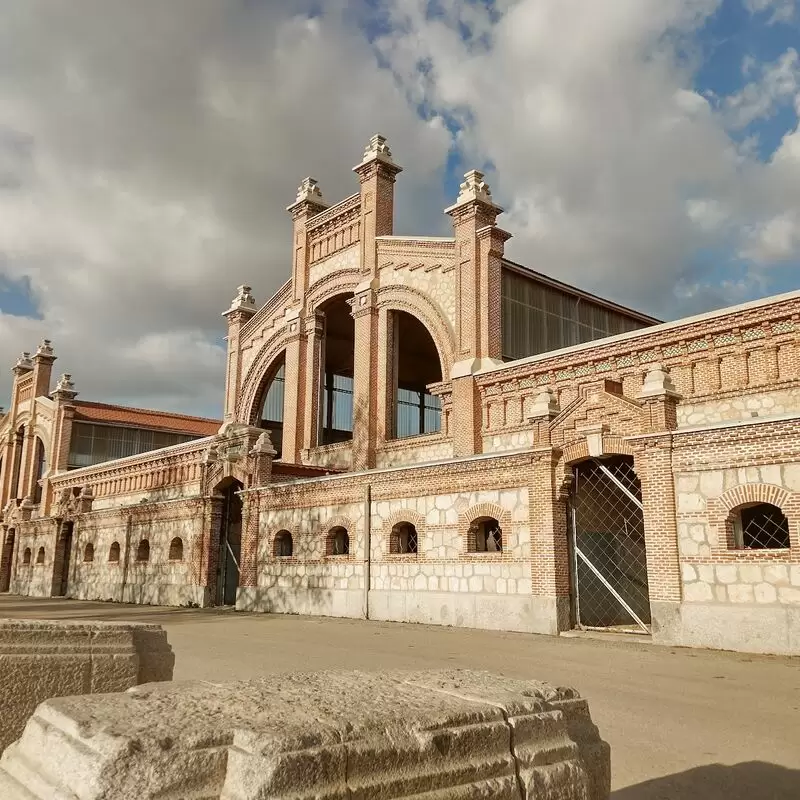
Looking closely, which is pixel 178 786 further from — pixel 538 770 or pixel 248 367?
pixel 248 367

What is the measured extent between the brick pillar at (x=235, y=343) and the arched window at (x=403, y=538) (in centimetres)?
1542

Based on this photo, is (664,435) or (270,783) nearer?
(270,783)

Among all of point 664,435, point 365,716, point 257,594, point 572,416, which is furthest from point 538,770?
point 257,594

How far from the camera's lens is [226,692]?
260cm

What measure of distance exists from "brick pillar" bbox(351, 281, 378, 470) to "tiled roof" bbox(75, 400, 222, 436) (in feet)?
64.6

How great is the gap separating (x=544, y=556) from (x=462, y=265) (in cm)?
1045

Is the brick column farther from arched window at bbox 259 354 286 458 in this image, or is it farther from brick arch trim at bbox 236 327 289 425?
arched window at bbox 259 354 286 458

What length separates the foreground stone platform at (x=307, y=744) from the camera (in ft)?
6.72

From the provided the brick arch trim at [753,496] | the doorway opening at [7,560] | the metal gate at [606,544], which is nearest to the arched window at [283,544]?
the metal gate at [606,544]

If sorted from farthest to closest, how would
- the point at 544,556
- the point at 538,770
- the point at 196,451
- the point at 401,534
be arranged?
the point at 196,451, the point at 401,534, the point at 544,556, the point at 538,770

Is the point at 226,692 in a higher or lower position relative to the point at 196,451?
lower

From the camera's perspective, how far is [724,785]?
463 centimetres

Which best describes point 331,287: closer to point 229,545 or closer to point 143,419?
point 229,545

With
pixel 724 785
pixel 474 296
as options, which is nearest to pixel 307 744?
pixel 724 785
